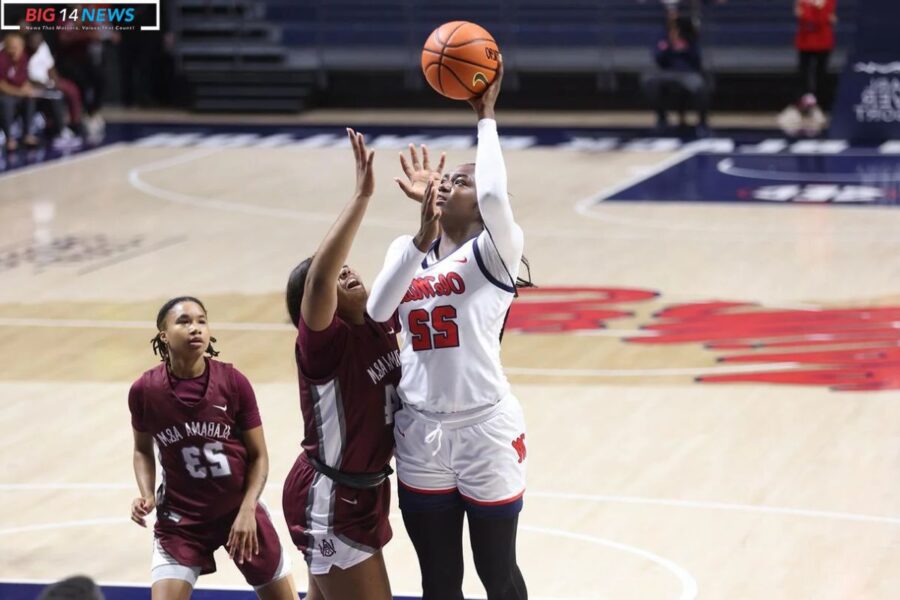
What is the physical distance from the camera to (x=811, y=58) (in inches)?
845

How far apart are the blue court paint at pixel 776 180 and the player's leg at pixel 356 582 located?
1187cm

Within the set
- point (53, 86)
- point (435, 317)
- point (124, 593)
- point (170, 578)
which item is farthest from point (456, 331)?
point (53, 86)

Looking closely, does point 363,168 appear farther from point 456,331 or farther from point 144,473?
point 144,473

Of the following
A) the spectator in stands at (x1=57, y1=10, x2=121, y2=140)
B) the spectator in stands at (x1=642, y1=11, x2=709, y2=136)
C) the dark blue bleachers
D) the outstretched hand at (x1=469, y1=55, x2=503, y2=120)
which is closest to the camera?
the outstretched hand at (x1=469, y1=55, x2=503, y2=120)

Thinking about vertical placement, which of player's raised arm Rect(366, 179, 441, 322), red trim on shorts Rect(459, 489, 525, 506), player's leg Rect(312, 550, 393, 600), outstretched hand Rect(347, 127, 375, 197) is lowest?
player's leg Rect(312, 550, 393, 600)

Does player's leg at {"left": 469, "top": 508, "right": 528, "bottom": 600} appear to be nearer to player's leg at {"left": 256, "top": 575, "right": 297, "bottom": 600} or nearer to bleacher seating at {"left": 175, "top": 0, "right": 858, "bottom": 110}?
player's leg at {"left": 256, "top": 575, "right": 297, "bottom": 600}

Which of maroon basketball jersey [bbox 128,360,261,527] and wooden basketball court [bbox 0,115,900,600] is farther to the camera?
wooden basketball court [bbox 0,115,900,600]

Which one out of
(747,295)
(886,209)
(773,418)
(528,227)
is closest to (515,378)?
(773,418)

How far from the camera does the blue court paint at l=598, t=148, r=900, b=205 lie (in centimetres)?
1689

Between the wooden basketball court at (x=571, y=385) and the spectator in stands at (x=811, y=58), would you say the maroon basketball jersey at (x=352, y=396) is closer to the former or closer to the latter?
the wooden basketball court at (x=571, y=385)

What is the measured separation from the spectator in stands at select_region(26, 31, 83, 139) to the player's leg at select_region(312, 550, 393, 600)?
17.4m

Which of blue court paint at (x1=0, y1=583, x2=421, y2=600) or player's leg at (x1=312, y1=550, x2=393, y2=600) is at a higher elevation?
player's leg at (x1=312, y1=550, x2=393, y2=600)

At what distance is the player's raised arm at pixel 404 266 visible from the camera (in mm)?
A: 5125

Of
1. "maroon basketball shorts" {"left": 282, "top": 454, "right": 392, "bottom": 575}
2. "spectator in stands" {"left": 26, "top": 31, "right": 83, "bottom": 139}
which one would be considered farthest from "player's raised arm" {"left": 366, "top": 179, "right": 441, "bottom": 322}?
"spectator in stands" {"left": 26, "top": 31, "right": 83, "bottom": 139}
